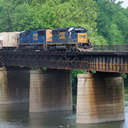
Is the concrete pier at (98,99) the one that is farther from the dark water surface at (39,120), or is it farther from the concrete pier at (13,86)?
the concrete pier at (13,86)

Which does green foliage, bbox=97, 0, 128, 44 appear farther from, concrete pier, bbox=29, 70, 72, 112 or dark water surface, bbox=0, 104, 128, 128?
dark water surface, bbox=0, 104, 128, 128

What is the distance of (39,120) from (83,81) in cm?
917

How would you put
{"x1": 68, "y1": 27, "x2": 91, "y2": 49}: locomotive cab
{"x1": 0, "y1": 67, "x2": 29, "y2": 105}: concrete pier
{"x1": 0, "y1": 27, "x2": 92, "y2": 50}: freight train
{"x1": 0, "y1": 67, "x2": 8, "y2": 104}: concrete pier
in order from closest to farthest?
{"x1": 68, "y1": 27, "x2": 91, "y2": 49}: locomotive cab < {"x1": 0, "y1": 27, "x2": 92, "y2": 50}: freight train < {"x1": 0, "y1": 67, "x2": 8, "y2": 104}: concrete pier < {"x1": 0, "y1": 67, "x2": 29, "y2": 105}: concrete pier

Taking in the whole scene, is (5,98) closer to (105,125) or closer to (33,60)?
(33,60)

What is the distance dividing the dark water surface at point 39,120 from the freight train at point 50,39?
29.3 feet

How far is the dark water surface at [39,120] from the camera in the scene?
6022 cm

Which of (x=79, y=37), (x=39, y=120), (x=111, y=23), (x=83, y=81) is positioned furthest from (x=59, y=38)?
(x=111, y=23)

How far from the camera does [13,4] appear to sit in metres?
116

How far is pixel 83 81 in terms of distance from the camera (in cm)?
5950

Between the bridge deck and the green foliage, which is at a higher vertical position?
the green foliage

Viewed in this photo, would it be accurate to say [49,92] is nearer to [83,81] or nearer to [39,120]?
[39,120]

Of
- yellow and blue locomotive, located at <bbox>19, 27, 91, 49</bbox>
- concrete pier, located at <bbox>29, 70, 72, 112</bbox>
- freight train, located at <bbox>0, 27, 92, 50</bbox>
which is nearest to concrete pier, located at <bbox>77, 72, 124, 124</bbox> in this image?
freight train, located at <bbox>0, 27, 92, 50</bbox>

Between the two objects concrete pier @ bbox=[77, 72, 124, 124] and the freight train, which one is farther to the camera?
the freight train

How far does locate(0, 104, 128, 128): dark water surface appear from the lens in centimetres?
6022
